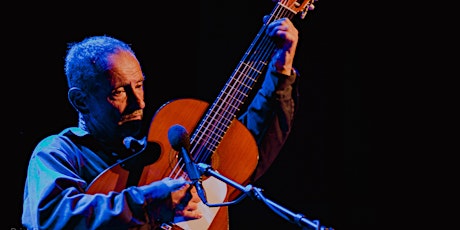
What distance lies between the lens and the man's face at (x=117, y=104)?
8.10ft

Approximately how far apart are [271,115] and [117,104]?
76 centimetres

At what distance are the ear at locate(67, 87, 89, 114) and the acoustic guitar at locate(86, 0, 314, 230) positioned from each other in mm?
469

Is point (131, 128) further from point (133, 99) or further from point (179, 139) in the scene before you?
point (179, 139)

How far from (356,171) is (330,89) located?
2.27ft

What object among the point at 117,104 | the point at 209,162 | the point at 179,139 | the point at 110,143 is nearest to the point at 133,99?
the point at 117,104

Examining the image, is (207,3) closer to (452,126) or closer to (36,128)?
(36,128)

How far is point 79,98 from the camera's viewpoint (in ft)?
8.38

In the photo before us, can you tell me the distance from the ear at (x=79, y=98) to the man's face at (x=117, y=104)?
0.17 feet

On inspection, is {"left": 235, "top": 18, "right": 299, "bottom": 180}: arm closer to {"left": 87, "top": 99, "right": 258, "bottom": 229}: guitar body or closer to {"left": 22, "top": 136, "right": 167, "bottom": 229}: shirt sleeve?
{"left": 87, "top": 99, "right": 258, "bottom": 229}: guitar body

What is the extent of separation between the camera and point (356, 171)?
13.3 feet

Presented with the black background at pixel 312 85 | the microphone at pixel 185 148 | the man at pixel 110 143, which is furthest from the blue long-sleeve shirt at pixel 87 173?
the black background at pixel 312 85

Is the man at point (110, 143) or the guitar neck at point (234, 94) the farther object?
the guitar neck at point (234, 94)

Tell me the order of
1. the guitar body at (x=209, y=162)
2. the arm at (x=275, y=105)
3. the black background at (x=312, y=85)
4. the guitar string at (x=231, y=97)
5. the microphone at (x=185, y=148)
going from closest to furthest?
the microphone at (x=185, y=148) < the guitar body at (x=209, y=162) < the guitar string at (x=231, y=97) < the arm at (x=275, y=105) < the black background at (x=312, y=85)

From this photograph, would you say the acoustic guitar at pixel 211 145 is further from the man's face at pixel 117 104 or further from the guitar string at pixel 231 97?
the man's face at pixel 117 104
